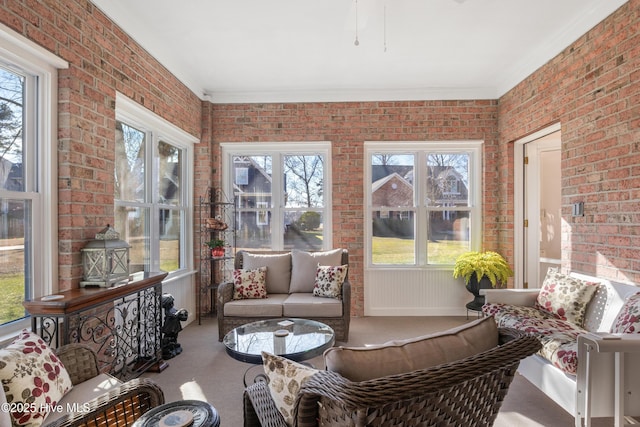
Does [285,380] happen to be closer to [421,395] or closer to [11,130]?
[421,395]

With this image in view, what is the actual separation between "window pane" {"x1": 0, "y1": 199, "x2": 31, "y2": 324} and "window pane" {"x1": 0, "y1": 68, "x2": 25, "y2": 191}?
137 millimetres

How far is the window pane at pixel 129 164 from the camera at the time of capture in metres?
3.12

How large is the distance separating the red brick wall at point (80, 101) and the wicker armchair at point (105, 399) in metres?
0.67

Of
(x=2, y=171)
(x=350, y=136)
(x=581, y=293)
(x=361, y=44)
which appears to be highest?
(x=361, y=44)

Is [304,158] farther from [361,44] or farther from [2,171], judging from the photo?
[2,171]

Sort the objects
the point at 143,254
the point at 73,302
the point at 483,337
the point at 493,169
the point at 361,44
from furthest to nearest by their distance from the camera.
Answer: the point at 493,169 < the point at 143,254 < the point at 361,44 < the point at 73,302 < the point at 483,337

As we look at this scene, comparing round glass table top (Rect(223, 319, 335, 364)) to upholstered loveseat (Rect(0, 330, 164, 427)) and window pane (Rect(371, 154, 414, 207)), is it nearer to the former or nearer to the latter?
upholstered loveseat (Rect(0, 330, 164, 427))

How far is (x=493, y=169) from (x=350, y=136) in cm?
188

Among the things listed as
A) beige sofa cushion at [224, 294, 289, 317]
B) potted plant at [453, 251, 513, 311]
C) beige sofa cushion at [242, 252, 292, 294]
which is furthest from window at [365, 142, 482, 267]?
beige sofa cushion at [224, 294, 289, 317]

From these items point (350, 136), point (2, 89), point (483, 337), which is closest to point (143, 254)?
point (2, 89)

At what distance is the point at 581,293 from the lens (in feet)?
8.78

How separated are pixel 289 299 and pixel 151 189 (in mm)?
1828

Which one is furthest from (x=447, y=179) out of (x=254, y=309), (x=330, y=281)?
(x=254, y=309)

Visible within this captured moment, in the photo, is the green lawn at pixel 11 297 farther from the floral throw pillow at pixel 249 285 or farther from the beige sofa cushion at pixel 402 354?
the beige sofa cushion at pixel 402 354
